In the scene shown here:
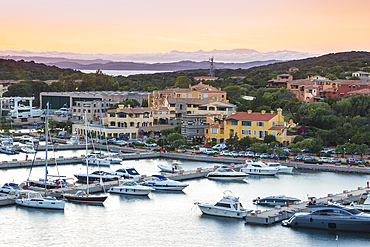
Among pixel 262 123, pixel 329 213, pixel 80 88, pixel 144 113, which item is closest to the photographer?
pixel 329 213

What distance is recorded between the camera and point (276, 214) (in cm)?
2759

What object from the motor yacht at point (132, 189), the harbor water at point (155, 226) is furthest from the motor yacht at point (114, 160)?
the harbor water at point (155, 226)

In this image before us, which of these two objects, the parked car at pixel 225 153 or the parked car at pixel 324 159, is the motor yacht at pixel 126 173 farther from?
the parked car at pixel 324 159

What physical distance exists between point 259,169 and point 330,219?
1611cm

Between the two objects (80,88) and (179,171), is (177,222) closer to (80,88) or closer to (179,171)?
(179,171)

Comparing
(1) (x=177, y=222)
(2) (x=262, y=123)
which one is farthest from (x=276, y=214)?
(2) (x=262, y=123)

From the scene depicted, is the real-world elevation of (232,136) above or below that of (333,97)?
below

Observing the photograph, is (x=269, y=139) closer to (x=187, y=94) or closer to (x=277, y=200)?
(x=277, y=200)

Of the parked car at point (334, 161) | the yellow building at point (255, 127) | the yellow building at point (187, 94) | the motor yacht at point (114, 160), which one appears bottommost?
the motor yacht at point (114, 160)

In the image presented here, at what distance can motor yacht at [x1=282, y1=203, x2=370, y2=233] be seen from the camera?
85.1 ft

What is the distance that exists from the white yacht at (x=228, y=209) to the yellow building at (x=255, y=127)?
25.8 metres

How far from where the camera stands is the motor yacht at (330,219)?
2594 cm

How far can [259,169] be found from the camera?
42406mm

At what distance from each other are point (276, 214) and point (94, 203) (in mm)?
10939
